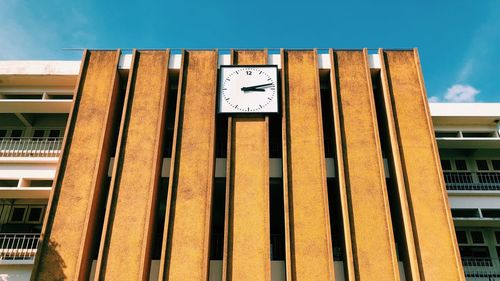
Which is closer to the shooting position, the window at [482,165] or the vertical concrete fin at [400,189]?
the vertical concrete fin at [400,189]

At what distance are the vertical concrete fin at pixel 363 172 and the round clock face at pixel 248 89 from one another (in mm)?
3336

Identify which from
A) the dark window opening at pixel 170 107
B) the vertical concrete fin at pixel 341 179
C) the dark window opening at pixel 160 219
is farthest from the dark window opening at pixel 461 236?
the dark window opening at pixel 170 107

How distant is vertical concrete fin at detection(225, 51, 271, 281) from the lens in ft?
55.2

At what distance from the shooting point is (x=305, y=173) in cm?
1873

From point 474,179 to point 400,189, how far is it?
27.3 feet

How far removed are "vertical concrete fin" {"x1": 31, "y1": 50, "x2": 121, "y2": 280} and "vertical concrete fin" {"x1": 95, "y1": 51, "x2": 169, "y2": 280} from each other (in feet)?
2.65

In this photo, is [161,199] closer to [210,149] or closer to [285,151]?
[210,149]

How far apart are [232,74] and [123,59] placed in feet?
18.6

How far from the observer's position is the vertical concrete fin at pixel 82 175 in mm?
16906

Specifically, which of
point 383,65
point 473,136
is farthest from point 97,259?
point 473,136

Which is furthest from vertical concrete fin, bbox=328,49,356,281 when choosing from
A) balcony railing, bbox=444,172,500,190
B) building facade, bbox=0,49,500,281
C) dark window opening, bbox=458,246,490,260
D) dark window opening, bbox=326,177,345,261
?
dark window opening, bbox=458,246,490,260

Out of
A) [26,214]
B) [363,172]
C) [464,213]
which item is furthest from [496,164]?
[26,214]

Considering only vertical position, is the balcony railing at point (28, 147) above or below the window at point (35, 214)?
above

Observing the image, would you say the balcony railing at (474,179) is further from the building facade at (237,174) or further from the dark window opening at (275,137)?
the dark window opening at (275,137)
